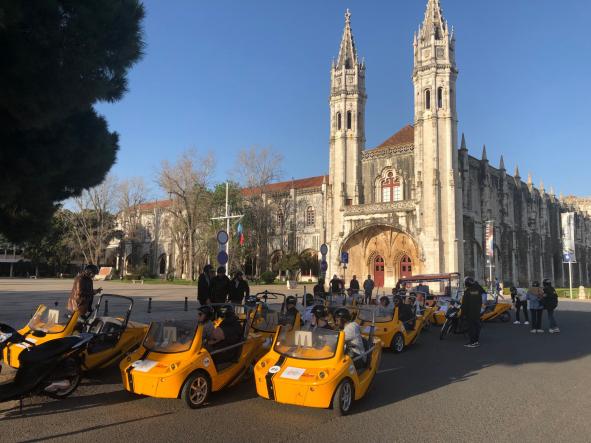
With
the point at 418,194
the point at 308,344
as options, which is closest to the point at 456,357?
the point at 308,344

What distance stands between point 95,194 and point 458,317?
159ft

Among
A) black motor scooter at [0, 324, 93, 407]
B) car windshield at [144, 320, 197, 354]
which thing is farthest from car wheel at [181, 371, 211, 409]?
black motor scooter at [0, 324, 93, 407]

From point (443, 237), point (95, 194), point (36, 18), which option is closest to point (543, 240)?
point (443, 237)

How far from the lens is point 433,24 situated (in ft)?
120

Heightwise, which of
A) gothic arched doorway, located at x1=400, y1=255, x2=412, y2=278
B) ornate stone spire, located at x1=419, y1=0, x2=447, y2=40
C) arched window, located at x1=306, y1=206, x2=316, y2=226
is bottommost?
gothic arched doorway, located at x1=400, y1=255, x2=412, y2=278

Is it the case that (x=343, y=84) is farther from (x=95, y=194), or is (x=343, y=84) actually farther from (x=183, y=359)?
(x=183, y=359)

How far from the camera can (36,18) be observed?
5477 mm

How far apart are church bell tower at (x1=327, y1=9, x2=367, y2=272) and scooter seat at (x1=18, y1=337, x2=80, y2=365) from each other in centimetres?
3326

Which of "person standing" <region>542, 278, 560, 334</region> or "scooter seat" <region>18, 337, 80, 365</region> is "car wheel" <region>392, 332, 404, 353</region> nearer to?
"person standing" <region>542, 278, 560, 334</region>

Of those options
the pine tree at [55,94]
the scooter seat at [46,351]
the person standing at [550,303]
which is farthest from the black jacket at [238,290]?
the person standing at [550,303]

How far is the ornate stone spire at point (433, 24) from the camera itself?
120 ft

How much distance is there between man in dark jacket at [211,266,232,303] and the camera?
10086mm

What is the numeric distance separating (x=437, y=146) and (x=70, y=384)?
108ft

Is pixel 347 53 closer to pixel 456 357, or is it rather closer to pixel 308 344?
pixel 456 357
